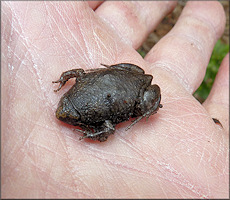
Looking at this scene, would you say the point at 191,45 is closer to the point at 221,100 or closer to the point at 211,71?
the point at 221,100

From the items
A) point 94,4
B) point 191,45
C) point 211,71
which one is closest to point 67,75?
point 94,4

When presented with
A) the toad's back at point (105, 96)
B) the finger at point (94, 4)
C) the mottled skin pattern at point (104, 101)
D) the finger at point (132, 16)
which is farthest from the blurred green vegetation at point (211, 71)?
the toad's back at point (105, 96)

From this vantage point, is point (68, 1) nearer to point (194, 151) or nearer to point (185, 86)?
point (185, 86)

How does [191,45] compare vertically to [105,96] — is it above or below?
above

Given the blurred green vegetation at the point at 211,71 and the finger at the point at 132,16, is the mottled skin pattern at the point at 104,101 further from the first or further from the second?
the blurred green vegetation at the point at 211,71

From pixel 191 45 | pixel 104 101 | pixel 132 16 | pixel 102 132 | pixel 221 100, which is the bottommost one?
pixel 102 132

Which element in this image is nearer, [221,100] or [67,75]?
[67,75]
